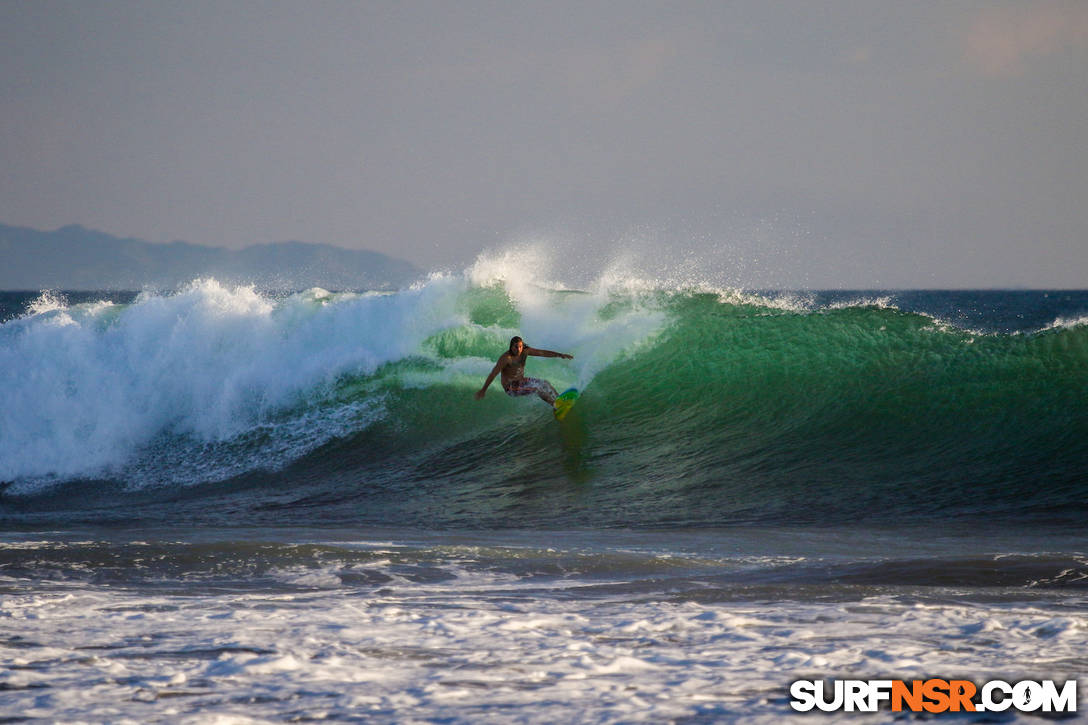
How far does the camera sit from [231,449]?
12.2 metres

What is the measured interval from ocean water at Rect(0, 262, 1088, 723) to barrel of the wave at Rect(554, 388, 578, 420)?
0.22 m

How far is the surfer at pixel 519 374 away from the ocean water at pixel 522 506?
1.26ft

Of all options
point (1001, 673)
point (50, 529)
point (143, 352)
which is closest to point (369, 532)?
point (50, 529)

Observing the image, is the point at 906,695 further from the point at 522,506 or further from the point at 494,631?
the point at 522,506

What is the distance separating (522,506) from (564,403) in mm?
2764

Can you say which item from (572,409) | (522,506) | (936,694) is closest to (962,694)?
(936,694)

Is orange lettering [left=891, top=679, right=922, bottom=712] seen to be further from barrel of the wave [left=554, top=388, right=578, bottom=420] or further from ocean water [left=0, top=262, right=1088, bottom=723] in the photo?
barrel of the wave [left=554, top=388, right=578, bottom=420]

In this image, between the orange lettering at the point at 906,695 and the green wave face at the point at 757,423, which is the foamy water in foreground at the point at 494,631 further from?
the green wave face at the point at 757,423

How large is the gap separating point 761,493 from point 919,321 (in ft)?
15.8

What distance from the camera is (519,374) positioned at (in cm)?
1148

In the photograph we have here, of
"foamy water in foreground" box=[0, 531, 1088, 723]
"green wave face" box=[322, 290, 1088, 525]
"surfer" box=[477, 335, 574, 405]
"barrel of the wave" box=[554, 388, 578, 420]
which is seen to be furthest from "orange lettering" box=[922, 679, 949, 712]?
"barrel of the wave" box=[554, 388, 578, 420]

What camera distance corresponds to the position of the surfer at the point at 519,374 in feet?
37.2

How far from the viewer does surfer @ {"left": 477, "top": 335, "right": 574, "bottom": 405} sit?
37.2 ft

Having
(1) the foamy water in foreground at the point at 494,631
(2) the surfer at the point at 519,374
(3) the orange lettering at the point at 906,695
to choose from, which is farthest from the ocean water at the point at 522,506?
(2) the surfer at the point at 519,374
